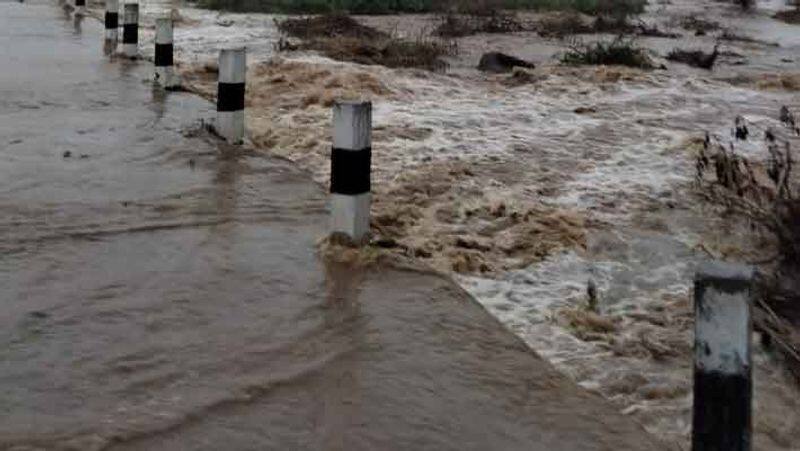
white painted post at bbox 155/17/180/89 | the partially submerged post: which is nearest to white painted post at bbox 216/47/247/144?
white painted post at bbox 155/17/180/89

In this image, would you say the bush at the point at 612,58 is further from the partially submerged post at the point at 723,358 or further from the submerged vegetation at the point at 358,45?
the partially submerged post at the point at 723,358

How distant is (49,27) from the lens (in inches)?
741

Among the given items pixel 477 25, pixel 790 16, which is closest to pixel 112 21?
pixel 477 25

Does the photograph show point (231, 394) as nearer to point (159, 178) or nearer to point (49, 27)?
point (159, 178)

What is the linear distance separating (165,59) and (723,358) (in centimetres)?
944

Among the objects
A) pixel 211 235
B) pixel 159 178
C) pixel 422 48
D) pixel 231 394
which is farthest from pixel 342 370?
pixel 422 48

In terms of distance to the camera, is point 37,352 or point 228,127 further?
point 228,127

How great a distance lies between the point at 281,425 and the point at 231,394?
309 millimetres

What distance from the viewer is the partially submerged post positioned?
8.82 feet

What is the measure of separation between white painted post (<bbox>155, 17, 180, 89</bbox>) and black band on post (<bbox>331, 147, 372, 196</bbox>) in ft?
18.8

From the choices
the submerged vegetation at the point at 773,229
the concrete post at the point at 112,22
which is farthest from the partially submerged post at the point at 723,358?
the concrete post at the point at 112,22

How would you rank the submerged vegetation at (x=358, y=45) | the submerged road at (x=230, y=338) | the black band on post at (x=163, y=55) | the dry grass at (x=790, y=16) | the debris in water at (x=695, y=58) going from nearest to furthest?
the submerged road at (x=230, y=338), the black band on post at (x=163, y=55), the submerged vegetation at (x=358, y=45), the debris in water at (x=695, y=58), the dry grass at (x=790, y=16)

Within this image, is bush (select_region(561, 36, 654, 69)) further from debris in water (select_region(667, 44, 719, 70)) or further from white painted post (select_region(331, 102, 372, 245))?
white painted post (select_region(331, 102, 372, 245))

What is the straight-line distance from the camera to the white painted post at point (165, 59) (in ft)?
35.1
